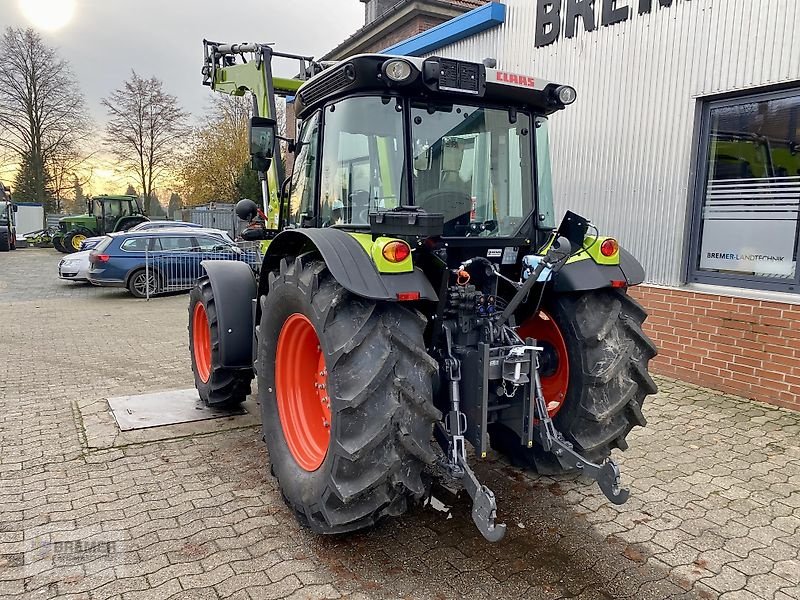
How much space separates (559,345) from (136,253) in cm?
1236

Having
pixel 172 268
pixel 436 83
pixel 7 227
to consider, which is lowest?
pixel 172 268

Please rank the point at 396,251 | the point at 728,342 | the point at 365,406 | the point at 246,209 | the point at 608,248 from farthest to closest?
1. the point at 728,342
2. the point at 246,209
3. the point at 608,248
4. the point at 396,251
5. the point at 365,406

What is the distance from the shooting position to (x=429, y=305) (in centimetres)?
319

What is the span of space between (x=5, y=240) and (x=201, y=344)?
28.0 meters

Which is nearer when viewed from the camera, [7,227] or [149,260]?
[149,260]

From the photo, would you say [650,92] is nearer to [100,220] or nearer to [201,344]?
[201,344]

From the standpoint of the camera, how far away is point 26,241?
31.1m

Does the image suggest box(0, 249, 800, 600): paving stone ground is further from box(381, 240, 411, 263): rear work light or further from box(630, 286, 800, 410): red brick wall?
box(381, 240, 411, 263): rear work light

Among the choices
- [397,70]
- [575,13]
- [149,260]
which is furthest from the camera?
[149,260]

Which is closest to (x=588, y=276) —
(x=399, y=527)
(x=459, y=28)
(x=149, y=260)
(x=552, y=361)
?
(x=552, y=361)

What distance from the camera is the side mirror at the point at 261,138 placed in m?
4.25

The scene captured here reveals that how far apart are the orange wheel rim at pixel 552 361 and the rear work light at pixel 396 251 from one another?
4.00 ft

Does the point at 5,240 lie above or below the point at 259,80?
below

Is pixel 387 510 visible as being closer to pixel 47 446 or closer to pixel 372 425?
pixel 372 425
